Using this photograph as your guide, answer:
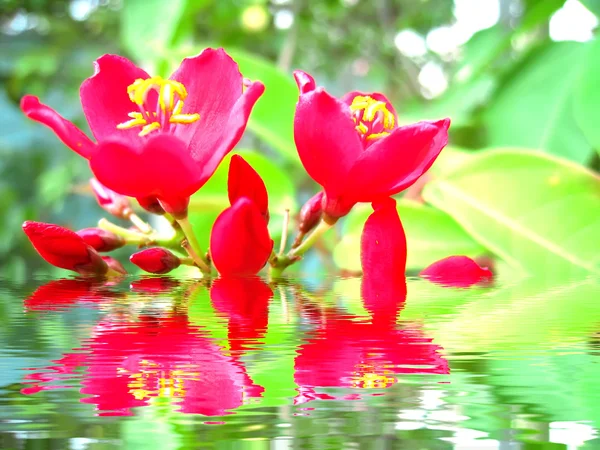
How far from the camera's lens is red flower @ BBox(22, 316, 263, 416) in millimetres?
79

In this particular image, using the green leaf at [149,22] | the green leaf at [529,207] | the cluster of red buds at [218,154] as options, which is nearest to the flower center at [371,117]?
the cluster of red buds at [218,154]

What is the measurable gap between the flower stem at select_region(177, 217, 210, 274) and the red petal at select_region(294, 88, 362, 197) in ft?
0.12

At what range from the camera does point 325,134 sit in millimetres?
160

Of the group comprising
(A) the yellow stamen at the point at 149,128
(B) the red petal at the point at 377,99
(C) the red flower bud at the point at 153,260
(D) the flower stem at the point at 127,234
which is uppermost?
(B) the red petal at the point at 377,99

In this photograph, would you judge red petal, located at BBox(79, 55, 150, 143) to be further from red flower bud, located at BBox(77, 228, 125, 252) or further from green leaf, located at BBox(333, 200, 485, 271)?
green leaf, located at BBox(333, 200, 485, 271)

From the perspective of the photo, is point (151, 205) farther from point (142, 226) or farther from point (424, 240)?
point (424, 240)

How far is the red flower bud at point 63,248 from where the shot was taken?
172mm

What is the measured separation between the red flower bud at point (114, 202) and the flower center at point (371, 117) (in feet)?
0.27

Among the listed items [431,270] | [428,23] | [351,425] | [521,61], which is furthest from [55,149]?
[351,425]

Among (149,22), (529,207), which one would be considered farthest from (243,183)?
(149,22)

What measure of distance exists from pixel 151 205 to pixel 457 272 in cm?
9

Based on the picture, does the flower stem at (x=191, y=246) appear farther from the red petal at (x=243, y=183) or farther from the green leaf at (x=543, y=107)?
the green leaf at (x=543, y=107)

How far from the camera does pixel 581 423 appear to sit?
0.07 m

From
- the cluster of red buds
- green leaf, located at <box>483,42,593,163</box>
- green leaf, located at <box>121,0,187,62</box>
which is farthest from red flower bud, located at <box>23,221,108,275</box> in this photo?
green leaf, located at <box>121,0,187,62</box>
